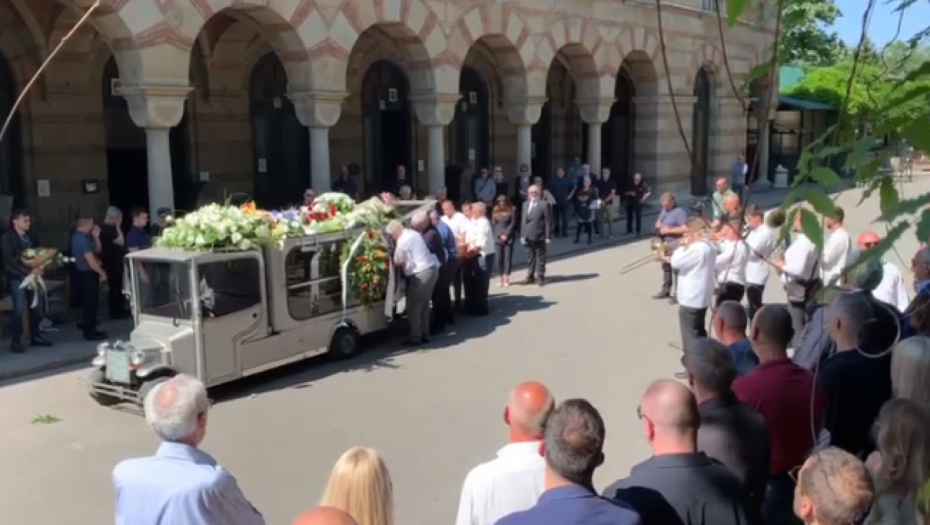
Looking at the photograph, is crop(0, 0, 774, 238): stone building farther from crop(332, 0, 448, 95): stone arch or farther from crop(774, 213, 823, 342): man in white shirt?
crop(774, 213, 823, 342): man in white shirt

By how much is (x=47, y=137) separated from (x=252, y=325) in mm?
9250

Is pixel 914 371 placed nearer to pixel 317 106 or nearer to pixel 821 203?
pixel 821 203

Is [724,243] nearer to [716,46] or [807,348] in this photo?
[807,348]

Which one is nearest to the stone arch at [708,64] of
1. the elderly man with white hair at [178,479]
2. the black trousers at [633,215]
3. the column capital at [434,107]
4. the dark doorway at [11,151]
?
the black trousers at [633,215]

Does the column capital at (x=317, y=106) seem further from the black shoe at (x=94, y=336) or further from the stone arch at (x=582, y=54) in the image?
the stone arch at (x=582, y=54)

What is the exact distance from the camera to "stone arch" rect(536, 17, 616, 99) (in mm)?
22828

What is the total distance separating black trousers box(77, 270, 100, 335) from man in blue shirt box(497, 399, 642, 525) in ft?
34.7

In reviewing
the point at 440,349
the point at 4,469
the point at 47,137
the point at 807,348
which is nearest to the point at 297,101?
the point at 47,137

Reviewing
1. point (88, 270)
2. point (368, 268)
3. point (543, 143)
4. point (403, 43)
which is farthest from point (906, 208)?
point (543, 143)

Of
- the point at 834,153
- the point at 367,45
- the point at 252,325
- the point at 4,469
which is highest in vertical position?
the point at 367,45

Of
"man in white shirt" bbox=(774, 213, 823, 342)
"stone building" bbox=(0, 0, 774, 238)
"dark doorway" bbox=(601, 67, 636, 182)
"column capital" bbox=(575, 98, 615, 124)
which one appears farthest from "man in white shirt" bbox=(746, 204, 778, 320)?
"dark doorway" bbox=(601, 67, 636, 182)

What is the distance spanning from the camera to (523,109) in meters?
22.6

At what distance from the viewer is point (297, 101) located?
1753 centimetres

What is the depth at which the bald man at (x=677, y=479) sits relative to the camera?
137 inches
